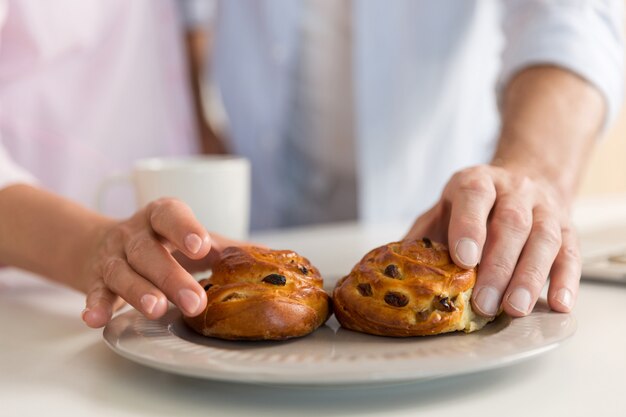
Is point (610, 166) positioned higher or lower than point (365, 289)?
lower

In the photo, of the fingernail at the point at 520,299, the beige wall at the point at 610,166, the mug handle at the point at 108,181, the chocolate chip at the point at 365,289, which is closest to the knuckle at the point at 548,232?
the fingernail at the point at 520,299

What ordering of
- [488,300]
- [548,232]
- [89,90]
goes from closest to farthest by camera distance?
1. [488,300]
2. [548,232]
3. [89,90]

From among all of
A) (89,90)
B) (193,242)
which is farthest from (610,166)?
(193,242)

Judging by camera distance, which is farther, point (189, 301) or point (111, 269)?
point (111, 269)

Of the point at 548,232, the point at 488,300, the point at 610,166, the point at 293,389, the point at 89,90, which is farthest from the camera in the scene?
the point at 610,166

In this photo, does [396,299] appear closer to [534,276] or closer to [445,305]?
[445,305]
